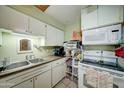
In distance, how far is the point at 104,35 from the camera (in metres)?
1.79

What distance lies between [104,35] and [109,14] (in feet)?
1.36

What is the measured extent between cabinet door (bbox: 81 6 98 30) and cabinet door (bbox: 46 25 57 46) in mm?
905

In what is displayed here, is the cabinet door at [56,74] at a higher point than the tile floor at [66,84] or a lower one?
higher

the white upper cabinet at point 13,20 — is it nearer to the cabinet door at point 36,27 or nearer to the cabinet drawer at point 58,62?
the cabinet door at point 36,27

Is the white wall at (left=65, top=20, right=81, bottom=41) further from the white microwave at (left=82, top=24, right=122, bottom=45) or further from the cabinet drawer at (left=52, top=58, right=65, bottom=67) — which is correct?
the cabinet drawer at (left=52, top=58, right=65, bottom=67)

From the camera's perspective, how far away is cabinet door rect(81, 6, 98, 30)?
6.52 feet

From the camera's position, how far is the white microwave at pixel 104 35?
5.35 ft

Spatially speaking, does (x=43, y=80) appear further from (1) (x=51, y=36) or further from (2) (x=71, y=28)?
(2) (x=71, y=28)


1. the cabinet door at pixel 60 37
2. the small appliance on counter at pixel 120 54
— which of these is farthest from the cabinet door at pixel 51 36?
the small appliance on counter at pixel 120 54

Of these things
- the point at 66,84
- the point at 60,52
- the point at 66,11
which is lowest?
the point at 66,84

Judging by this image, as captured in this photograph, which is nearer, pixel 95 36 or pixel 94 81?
pixel 94 81

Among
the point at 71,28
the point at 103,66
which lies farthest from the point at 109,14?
the point at 71,28

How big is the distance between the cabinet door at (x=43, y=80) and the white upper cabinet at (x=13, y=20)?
3.06 ft

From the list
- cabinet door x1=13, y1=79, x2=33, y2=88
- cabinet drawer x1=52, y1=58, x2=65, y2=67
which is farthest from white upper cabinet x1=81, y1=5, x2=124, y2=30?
cabinet door x1=13, y1=79, x2=33, y2=88
